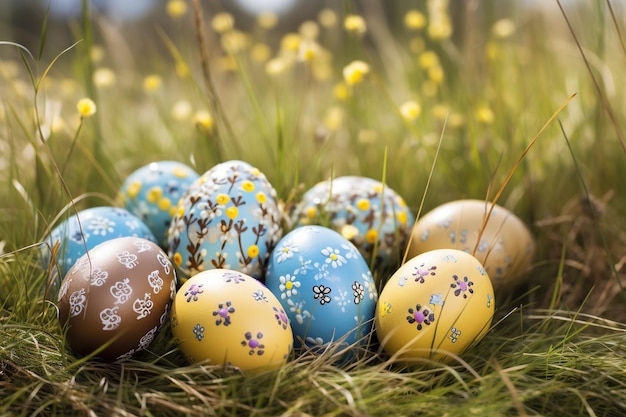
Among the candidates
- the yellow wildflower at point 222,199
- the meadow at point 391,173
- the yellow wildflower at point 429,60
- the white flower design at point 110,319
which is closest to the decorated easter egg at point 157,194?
the meadow at point 391,173

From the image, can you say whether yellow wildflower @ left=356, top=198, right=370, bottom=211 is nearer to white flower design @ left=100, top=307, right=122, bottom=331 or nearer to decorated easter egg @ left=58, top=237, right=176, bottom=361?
decorated easter egg @ left=58, top=237, right=176, bottom=361

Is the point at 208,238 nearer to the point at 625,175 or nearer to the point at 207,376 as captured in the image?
the point at 207,376

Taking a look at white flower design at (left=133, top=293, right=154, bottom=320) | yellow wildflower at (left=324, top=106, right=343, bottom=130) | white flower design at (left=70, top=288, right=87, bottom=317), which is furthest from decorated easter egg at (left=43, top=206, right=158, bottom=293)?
yellow wildflower at (left=324, top=106, right=343, bottom=130)

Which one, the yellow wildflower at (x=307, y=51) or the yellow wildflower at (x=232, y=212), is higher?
the yellow wildflower at (x=307, y=51)

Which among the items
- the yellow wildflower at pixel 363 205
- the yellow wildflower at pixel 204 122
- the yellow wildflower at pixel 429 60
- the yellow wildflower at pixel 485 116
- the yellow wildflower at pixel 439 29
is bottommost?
the yellow wildflower at pixel 363 205

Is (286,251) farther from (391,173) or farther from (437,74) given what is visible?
(437,74)

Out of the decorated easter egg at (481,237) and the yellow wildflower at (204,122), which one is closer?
the decorated easter egg at (481,237)

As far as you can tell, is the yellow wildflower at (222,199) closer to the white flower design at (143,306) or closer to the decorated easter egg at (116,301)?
the decorated easter egg at (116,301)
